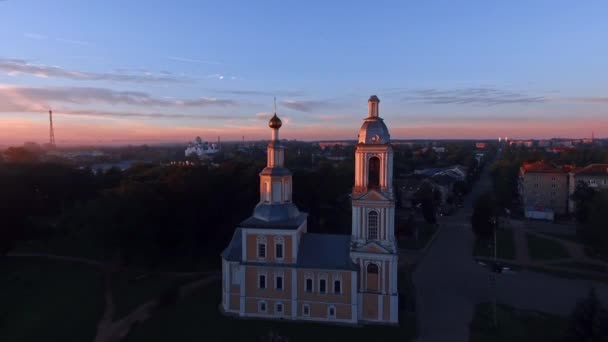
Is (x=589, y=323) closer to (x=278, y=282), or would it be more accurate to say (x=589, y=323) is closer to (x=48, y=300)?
(x=278, y=282)

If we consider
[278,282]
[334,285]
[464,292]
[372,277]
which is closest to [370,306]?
[372,277]

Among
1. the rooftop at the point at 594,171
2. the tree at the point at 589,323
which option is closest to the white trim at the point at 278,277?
the tree at the point at 589,323

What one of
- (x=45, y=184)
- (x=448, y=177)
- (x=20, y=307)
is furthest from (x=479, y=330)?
A: (x=448, y=177)

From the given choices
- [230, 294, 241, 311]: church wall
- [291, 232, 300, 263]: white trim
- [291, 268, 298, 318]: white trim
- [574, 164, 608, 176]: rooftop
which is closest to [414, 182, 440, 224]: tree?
[574, 164, 608, 176]: rooftop

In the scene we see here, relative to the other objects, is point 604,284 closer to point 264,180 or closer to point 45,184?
point 264,180

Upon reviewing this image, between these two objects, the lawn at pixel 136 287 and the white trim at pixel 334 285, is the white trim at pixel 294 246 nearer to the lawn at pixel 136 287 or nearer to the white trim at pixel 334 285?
the white trim at pixel 334 285

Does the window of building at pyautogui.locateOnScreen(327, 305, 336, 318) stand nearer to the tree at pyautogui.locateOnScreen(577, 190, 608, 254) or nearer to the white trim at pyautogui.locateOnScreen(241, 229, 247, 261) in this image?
the white trim at pyautogui.locateOnScreen(241, 229, 247, 261)
